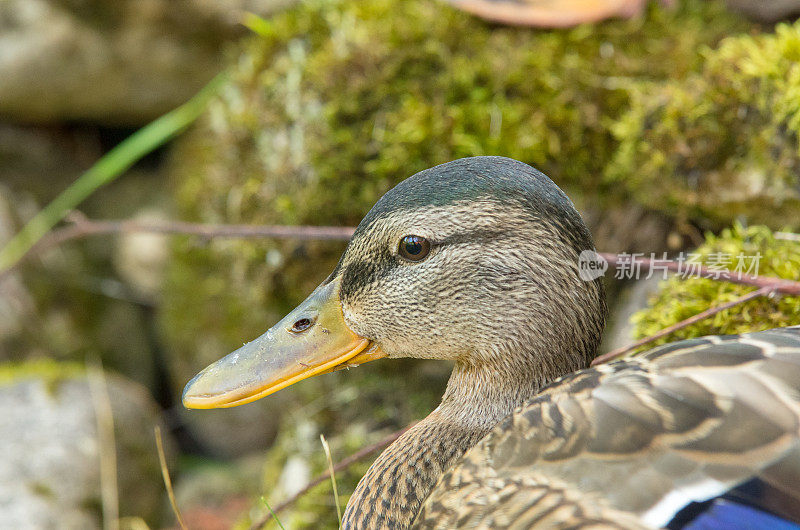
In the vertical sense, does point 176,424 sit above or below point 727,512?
below

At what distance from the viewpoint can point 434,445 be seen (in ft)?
4.49

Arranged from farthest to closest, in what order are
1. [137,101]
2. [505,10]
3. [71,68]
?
1. [137,101]
2. [71,68]
3. [505,10]

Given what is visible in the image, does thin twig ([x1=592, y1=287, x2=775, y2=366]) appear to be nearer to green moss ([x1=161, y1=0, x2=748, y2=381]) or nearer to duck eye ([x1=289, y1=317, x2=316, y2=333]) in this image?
duck eye ([x1=289, y1=317, x2=316, y2=333])

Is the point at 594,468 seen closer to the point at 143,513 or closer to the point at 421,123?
the point at 421,123

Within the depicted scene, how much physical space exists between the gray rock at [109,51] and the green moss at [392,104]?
0.65 m

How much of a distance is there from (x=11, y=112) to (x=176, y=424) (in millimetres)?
1583

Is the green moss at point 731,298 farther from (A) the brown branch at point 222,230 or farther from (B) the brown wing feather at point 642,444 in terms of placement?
(A) the brown branch at point 222,230

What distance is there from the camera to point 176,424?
133 inches

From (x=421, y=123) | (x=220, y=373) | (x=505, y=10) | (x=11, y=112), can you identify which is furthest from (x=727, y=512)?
(x=11, y=112)

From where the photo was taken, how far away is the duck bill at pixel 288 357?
1340mm

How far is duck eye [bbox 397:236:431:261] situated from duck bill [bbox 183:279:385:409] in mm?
160

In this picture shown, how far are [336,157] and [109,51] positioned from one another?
4.94 feet

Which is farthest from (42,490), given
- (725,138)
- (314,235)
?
(725,138)

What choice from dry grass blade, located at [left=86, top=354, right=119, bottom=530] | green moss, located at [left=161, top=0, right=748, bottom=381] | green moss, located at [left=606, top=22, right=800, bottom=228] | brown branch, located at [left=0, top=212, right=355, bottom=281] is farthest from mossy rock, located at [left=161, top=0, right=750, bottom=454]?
dry grass blade, located at [left=86, top=354, right=119, bottom=530]
